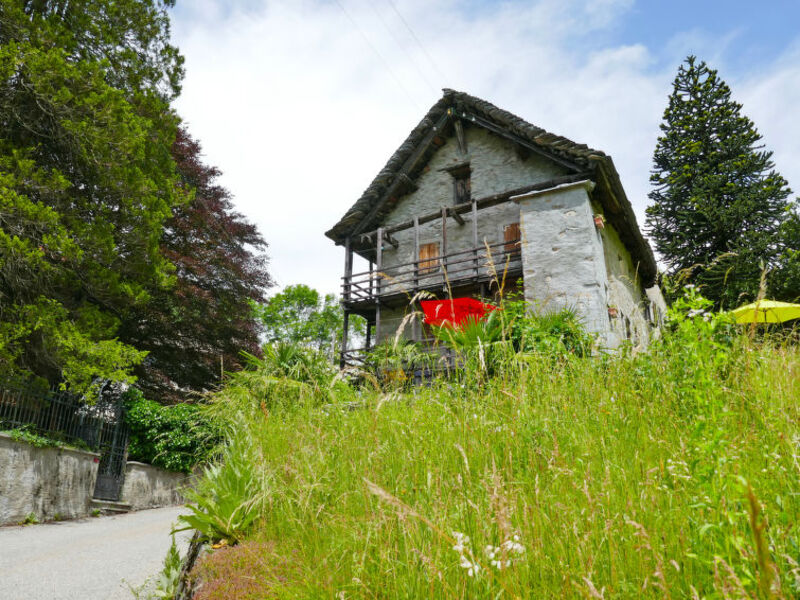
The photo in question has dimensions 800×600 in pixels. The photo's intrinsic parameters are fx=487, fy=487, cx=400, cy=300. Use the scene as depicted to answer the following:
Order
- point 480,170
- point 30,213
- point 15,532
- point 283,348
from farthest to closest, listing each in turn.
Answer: point 480,170, point 283,348, point 30,213, point 15,532

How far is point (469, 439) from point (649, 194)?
19.5 meters

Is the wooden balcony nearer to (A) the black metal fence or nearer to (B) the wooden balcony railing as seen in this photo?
(B) the wooden balcony railing

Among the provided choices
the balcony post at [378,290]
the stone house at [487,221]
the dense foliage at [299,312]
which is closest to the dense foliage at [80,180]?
the stone house at [487,221]

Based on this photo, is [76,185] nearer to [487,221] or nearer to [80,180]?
[80,180]

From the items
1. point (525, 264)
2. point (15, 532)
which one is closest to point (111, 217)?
point (15, 532)

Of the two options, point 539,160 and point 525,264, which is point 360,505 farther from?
point 539,160

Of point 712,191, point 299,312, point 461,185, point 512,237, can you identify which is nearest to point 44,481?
point 512,237

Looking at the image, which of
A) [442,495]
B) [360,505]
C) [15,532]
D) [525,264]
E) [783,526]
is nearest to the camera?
[783,526]

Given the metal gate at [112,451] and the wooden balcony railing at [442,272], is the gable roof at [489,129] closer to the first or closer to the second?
the wooden balcony railing at [442,272]

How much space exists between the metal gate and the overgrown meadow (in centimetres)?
800

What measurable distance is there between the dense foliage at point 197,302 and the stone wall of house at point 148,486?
262cm

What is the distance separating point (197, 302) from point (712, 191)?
690 inches

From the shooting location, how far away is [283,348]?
30.1ft

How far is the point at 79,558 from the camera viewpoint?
5.30 meters
